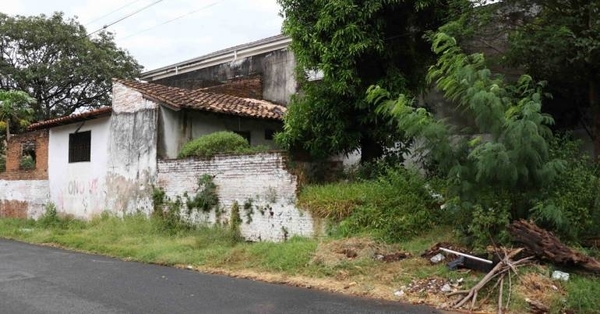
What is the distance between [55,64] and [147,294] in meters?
22.8

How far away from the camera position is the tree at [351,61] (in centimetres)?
1023

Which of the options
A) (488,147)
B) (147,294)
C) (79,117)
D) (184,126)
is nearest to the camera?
(147,294)

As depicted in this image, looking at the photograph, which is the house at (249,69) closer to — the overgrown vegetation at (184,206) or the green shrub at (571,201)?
the overgrown vegetation at (184,206)

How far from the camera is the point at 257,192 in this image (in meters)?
11.4

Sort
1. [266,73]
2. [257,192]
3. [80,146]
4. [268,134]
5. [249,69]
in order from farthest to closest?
[249,69] → [266,73] → [80,146] → [268,134] → [257,192]

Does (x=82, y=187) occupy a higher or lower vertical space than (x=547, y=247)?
higher

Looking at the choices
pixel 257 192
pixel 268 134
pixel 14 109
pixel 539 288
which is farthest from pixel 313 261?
pixel 14 109

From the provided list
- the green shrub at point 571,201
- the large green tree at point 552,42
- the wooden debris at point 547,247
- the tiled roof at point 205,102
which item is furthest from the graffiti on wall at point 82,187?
the green shrub at point 571,201

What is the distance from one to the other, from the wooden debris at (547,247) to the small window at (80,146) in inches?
549

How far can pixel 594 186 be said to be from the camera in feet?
25.1

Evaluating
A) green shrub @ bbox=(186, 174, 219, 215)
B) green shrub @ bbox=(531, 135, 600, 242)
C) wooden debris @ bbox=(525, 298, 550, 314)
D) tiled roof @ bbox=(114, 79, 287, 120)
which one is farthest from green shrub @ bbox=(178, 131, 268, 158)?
wooden debris @ bbox=(525, 298, 550, 314)

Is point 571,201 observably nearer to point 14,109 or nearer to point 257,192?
point 257,192

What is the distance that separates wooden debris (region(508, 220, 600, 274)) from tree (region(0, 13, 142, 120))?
81.5 feet

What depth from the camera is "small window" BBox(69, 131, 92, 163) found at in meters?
16.9
